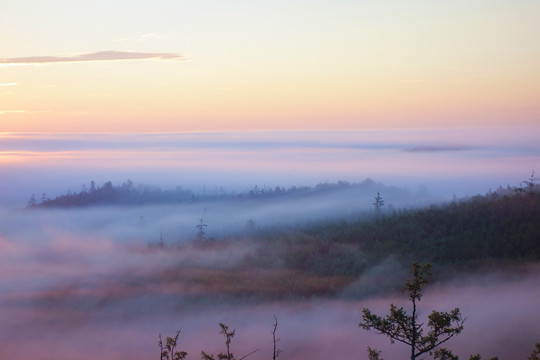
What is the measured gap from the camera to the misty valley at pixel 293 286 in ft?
247

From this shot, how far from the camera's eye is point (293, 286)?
108m

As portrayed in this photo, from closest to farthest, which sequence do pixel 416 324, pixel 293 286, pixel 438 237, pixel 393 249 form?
pixel 416 324, pixel 293 286, pixel 438 237, pixel 393 249

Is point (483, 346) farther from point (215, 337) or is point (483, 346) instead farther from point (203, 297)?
point (203, 297)

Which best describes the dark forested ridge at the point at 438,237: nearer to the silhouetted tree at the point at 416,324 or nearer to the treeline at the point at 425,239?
the treeline at the point at 425,239

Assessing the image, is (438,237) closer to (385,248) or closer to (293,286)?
(385,248)

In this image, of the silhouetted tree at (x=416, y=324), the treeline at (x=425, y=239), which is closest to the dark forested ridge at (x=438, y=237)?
the treeline at (x=425, y=239)

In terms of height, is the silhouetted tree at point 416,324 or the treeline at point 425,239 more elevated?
the silhouetted tree at point 416,324

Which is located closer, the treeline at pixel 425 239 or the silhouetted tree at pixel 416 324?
the silhouetted tree at pixel 416 324

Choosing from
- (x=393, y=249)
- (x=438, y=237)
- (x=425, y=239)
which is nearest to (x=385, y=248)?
(x=393, y=249)

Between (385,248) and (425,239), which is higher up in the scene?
(425,239)

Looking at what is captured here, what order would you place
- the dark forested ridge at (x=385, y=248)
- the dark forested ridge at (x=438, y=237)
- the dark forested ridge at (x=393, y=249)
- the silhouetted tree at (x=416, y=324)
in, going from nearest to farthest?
1. the silhouetted tree at (x=416, y=324)
2. the dark forested ridge at (x=393, y=249)
3. the dark forested ridge at (x=385, y=248)
4. the dark forested ridge at (x=438, y=237)

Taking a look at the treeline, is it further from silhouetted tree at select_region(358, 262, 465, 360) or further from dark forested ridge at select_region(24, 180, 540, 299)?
silhouetted tree at select_region(358, 262, 465, 360)

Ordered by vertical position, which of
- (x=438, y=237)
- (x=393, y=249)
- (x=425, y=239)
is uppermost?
(x=438, y=237)

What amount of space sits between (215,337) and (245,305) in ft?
60.9
